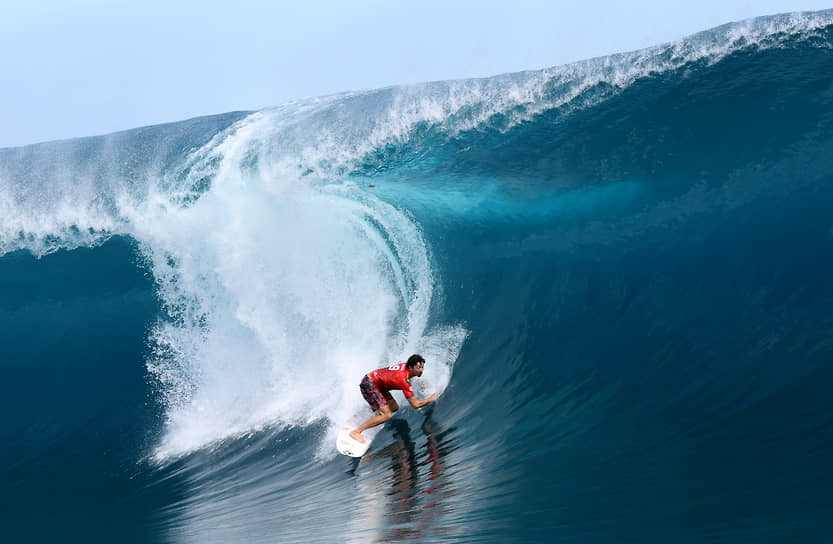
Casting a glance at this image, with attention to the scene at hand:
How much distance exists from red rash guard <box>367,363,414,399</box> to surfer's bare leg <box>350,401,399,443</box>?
197mm

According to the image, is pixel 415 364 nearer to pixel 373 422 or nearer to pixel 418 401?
pixel 418 401

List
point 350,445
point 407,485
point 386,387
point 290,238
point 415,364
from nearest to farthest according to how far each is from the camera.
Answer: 1. point 407,485
2. point 350,445
3. point 415,364
4. point 386,387
5. point 290,238

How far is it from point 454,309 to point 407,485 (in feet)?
11.5

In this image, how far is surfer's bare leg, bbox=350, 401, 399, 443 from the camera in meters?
6.22

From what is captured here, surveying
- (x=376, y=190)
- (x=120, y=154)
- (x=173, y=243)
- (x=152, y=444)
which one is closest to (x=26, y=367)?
(x=173, y=243)

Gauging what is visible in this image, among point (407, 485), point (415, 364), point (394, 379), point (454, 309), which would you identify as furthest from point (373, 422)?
point (454, 309)

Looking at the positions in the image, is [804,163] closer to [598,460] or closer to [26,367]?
[598,460]

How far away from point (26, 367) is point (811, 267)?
1019 centimetres

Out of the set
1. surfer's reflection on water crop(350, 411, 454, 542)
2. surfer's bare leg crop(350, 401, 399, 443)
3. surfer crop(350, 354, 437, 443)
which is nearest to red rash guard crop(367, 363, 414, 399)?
surfer crop(350, 354, 437, 443)

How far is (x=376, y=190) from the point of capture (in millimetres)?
10617

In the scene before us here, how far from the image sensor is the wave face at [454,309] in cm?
479

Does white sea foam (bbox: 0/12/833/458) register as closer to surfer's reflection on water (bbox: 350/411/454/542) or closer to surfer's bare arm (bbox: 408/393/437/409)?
surfer's bare arm (bbox: 408/393/437/409)

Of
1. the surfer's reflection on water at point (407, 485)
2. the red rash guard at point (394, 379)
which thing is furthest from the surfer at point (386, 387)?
the surfer's reflection on water at point (407, 485)

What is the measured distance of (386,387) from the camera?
6.45 meters
